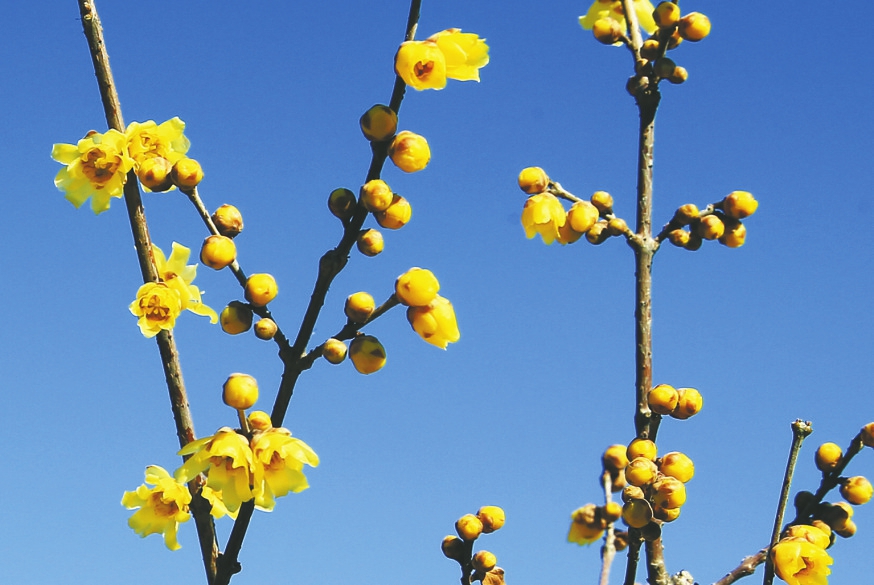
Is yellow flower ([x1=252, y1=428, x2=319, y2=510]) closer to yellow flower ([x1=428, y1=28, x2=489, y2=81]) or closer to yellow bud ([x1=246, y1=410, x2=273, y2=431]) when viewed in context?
yellow bud ([x1=246, y1=410, x2=273, y2=431])

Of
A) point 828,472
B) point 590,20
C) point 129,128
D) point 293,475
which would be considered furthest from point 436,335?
point 590,20

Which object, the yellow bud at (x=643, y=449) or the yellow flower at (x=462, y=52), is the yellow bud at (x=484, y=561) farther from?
the yellow flower at (x=462, y=52)

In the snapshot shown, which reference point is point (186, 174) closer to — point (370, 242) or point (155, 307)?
point (155, 307)

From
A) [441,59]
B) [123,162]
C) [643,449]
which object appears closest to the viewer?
[441,59]

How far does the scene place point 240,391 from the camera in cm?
239

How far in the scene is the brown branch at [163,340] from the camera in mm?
2420

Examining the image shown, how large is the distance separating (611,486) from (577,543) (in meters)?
0.22

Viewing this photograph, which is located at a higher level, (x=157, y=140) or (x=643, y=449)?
(x=157, y=140)

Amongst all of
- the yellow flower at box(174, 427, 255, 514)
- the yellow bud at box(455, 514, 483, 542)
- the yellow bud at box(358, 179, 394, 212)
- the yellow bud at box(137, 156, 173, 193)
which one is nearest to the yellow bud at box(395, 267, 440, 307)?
the yellow bud at box(358, 179, 394, 212)

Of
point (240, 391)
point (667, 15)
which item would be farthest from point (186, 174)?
point (667, 15)

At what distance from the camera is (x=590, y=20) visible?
444 centimetres

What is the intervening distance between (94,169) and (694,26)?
2.47 meters

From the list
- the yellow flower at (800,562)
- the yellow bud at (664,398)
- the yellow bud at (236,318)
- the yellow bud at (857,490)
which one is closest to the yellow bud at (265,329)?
the yellow bud at (236,318)

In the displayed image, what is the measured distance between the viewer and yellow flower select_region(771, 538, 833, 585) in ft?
9.23
